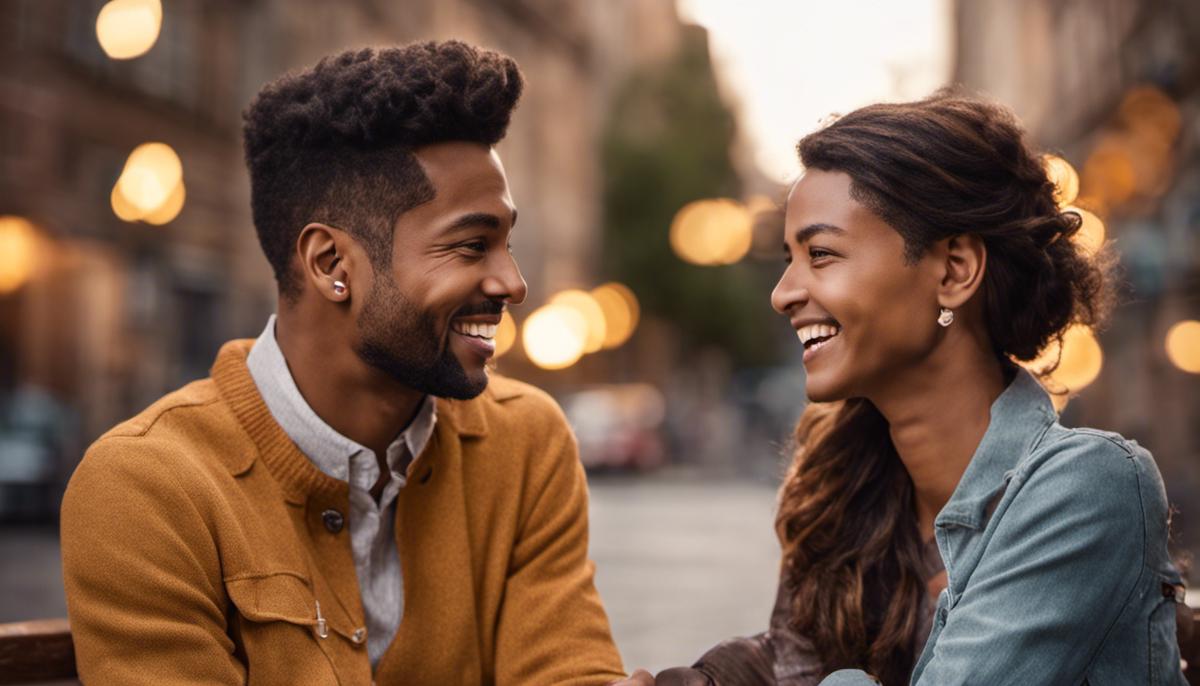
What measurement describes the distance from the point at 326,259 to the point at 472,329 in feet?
1.22

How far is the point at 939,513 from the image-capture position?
2.93 meters

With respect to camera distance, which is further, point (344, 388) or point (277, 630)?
A: point (344, 388)

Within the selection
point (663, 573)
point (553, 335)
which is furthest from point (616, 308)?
point (663, 573)

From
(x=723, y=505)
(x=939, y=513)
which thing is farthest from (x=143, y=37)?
(x=723, y=505)

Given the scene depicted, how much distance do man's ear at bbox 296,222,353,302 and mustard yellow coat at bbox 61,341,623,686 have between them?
0.86 feet

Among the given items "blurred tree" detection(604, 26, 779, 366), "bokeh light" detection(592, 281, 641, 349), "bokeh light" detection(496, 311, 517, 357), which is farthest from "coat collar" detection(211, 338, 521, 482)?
"bokeh light" detection(592, 281, 641, 349)

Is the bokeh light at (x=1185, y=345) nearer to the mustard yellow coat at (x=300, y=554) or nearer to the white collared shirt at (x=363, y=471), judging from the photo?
the mustard yellow coat at (x=300, y=554)

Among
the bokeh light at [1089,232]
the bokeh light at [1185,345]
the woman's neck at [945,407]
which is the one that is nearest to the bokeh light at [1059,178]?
the bokeh light at [1089,232]

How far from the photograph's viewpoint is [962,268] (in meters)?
2.95

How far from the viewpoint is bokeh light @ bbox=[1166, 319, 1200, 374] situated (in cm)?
2305

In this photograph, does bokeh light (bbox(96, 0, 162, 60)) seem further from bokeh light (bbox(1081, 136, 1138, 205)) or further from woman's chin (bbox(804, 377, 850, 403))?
bokeh light (bbox(1081, 136, 1138, 205))

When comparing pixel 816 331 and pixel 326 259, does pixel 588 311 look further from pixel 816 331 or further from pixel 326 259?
pixel 816 331

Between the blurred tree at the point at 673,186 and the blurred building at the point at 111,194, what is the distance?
15.3m

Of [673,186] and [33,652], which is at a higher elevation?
[33,652]
